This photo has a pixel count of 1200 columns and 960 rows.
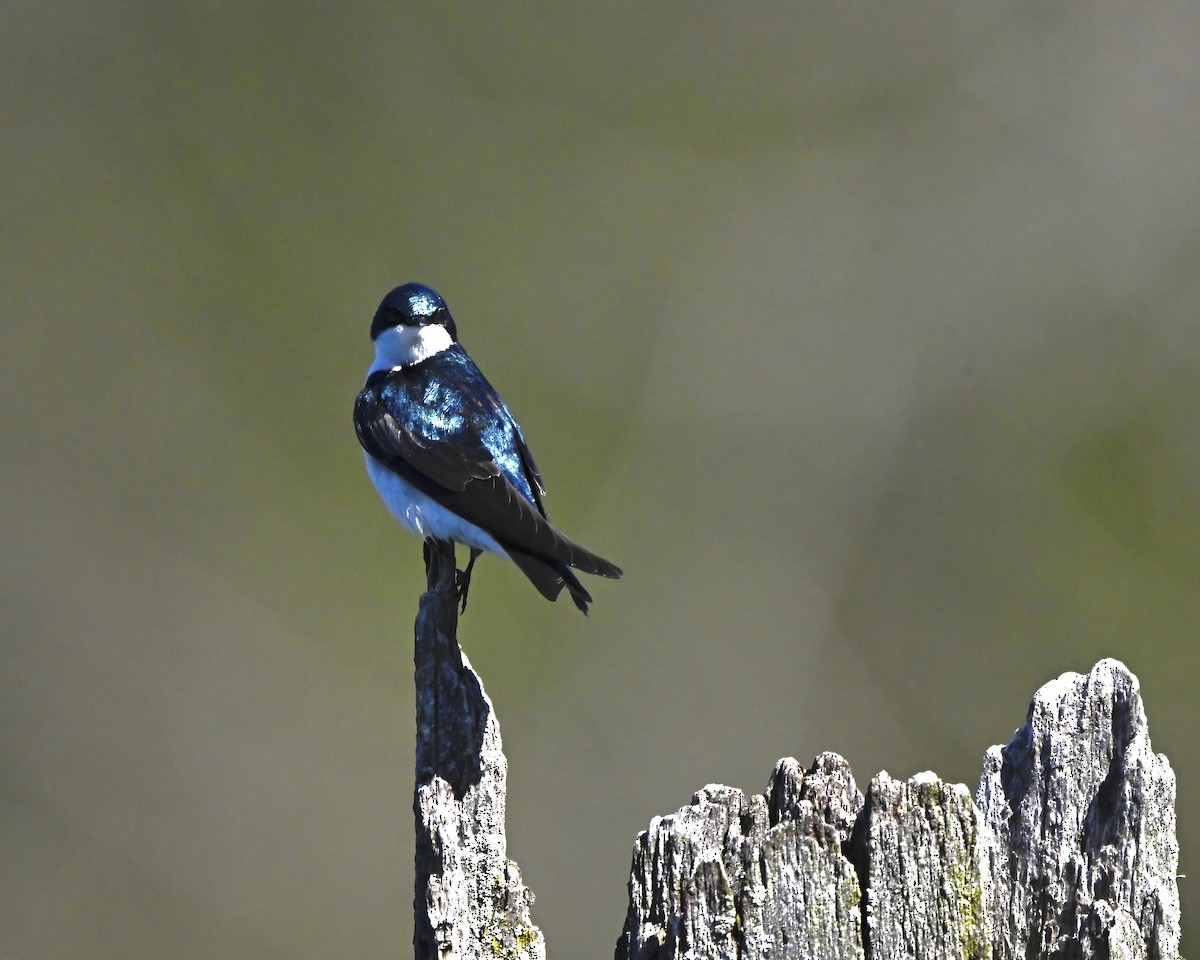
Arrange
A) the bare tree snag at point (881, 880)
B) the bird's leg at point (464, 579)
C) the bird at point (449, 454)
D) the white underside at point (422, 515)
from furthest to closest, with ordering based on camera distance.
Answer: the white underside at point (422, 515) → the bird's leg at point (464, 579) → the bird at point (449, 454) → the bare tree snag at point (881, 880)

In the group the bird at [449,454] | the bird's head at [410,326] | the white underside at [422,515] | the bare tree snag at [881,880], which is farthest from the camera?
the bird's head at [410,326]

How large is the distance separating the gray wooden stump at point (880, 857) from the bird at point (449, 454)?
0.80 m

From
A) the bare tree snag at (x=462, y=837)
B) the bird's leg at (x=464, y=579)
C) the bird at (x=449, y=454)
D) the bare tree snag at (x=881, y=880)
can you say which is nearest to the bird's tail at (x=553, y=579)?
the bird at (x=449, y=454)

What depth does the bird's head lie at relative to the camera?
373cm

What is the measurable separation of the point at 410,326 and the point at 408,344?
52 millimetres

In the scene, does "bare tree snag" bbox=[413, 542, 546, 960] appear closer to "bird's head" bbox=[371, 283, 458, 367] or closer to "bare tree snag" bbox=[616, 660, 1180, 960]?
"bare tree snag" bbox=[616, 660, 1180, 960]

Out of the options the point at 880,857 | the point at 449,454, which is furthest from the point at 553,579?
the point at 880,857

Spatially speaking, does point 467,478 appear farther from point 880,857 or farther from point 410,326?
point 880,857

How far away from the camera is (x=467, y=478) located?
121 inches

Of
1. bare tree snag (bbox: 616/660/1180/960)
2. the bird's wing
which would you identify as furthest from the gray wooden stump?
the bird's wing

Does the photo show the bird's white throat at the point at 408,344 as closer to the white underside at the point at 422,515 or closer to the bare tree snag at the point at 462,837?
the white underside at the point at 422,515

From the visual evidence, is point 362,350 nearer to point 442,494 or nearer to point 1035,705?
point 442,494

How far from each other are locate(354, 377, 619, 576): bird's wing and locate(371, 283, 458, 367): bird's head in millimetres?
166

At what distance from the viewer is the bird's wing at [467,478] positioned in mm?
2713
